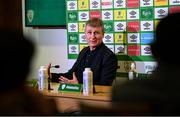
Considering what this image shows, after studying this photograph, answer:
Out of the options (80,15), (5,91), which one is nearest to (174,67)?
(5,91)

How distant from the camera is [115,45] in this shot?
3.74 metres

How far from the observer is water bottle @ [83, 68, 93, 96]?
2.38m

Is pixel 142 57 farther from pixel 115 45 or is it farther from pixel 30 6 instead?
pixel 30 6

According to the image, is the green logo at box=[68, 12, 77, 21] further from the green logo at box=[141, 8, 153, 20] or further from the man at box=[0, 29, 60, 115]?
the man at box=[0, 29, 60, 115]

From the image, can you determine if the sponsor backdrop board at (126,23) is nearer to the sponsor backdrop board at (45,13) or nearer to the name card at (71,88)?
the sponsor backdrop board at (45,13)

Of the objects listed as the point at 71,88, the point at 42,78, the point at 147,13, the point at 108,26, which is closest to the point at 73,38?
the point at 108,26

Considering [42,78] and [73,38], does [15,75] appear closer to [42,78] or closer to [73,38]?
[42,78]

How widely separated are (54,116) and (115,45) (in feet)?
9.55

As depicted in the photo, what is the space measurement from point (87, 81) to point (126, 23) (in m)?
1.45

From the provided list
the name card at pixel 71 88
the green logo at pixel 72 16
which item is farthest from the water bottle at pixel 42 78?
the green logo at pixel 72 16

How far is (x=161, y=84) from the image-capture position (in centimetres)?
103

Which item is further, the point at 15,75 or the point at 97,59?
the point at 97,59

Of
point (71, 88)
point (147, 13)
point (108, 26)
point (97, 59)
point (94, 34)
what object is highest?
point (147, 13)

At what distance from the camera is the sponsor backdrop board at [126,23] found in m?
3.52
